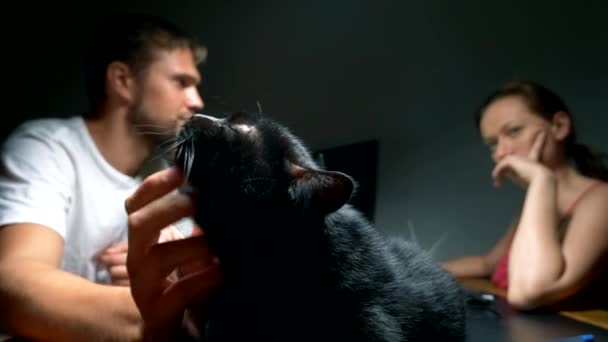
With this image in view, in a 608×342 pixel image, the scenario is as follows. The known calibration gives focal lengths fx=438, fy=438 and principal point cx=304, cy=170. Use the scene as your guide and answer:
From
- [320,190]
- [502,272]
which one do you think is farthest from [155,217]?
[502,272]

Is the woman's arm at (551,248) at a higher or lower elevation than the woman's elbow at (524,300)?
higher

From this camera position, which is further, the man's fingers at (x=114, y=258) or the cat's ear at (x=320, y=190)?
the man's fingers at (x=114, y=258)

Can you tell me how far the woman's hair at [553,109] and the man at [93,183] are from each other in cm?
54

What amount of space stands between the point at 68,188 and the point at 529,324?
2.46 ft

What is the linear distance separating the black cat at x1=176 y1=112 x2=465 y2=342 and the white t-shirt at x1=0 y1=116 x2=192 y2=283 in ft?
1.18

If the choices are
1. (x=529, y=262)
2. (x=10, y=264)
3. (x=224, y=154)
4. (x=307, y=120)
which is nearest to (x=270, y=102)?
(x=307, y=120)

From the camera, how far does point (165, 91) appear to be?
2.44 feet

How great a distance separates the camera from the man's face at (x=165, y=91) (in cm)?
61

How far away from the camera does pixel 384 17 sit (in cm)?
65

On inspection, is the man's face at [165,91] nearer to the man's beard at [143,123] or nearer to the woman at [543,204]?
the man's beard at [143,123]

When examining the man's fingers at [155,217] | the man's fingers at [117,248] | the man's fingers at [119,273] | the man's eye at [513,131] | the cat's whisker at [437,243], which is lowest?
the man's fingers at [119,273]

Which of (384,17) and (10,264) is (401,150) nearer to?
(384,17)

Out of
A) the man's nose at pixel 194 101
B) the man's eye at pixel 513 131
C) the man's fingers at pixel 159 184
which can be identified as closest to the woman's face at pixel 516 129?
the man's eye at pixel 513 131

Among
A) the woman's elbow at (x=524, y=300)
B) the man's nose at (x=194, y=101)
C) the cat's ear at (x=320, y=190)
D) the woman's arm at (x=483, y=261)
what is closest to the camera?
the cat's ear at (x=320, y=190)
